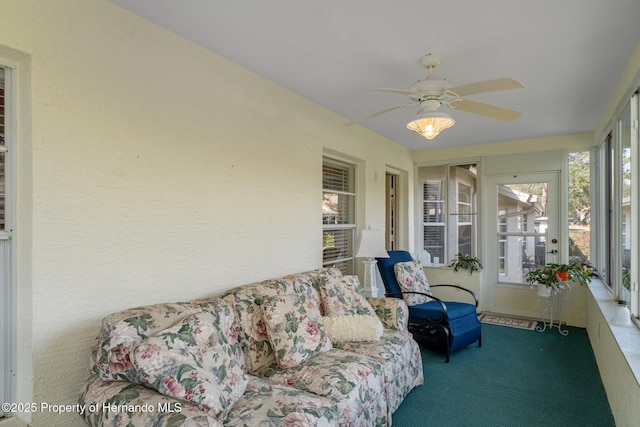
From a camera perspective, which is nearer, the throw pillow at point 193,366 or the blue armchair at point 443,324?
the throw pillow at point 193,366

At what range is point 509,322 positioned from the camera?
4520mm

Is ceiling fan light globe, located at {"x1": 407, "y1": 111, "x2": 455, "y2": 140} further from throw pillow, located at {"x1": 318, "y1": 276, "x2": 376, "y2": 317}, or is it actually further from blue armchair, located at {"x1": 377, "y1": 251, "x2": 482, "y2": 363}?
blue armchair, located at {"x1": 377, "y1": 251, "x2": 482, "y2": 363}

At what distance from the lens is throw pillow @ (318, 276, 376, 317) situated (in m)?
2.68

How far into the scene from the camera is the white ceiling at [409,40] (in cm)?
181

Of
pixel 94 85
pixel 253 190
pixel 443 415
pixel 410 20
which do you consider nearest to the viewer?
pixel 94 85

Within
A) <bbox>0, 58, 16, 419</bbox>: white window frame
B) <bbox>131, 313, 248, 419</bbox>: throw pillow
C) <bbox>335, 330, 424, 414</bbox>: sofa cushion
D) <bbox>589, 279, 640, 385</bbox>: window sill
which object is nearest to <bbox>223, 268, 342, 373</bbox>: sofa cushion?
<bbox>131, 313, 248, 419</bbox>: throw pillow

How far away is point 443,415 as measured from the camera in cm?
236

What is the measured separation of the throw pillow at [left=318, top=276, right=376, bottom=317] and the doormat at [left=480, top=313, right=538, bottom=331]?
102 inches

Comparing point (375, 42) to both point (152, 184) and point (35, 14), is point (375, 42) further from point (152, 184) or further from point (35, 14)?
point (35, 14)

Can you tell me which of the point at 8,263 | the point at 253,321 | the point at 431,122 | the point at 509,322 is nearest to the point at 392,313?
the point at 253,321

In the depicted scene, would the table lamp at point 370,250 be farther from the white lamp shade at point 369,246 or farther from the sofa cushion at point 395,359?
the sofa cushion at point 395,359

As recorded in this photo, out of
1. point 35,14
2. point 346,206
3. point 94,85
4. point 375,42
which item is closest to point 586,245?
point 346,206

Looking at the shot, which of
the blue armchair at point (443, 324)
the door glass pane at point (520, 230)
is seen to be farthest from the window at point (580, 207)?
the blue armchair at point (443, 324)

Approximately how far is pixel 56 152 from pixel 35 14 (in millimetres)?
613
